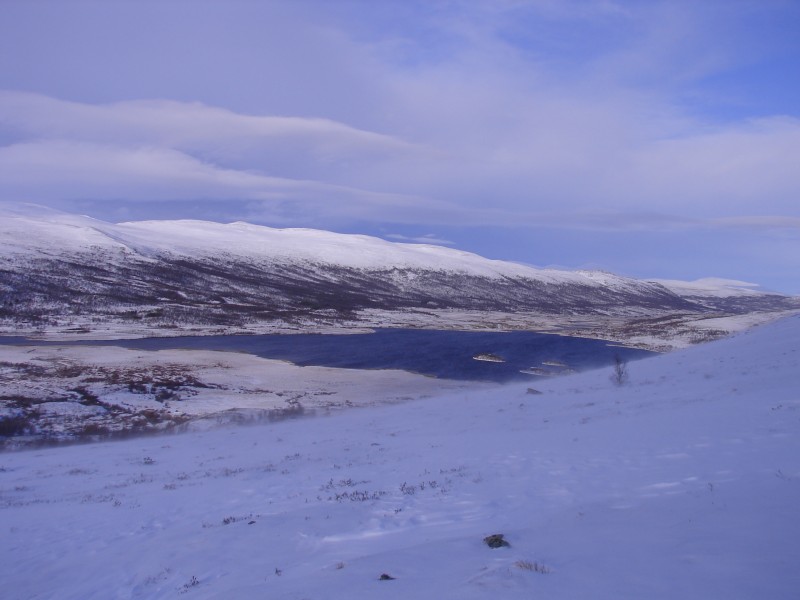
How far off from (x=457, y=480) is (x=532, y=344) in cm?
4883

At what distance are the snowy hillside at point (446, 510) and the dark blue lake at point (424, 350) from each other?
23.2 m

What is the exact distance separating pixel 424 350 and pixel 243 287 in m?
61.8

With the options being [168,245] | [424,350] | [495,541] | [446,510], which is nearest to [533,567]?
→ [495,541]

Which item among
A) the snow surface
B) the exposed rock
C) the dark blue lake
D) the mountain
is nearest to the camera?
the exposed rock

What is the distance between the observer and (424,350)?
54.3 metres

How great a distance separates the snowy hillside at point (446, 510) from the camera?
6.70 meters

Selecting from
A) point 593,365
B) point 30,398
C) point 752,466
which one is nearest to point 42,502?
point 752,466

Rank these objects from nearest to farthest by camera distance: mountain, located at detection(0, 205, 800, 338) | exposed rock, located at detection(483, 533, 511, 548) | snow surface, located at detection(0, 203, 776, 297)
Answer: exposed rock, located at detection(483, 533, 511, 548), mountain, located at detection(0, 205, 800, 338), snow surface, located at detection(0, 203, 776, 297)

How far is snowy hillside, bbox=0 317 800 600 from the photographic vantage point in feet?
22.0

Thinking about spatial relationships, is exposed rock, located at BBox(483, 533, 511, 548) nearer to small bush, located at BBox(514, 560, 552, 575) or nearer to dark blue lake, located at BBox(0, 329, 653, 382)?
small bush, located at BBox(514, 560, 552, 575)

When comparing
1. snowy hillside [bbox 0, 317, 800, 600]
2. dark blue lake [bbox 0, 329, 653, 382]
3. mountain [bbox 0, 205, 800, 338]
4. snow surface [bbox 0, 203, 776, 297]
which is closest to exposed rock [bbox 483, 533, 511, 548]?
snowy hillside [bbox 0, 317, 800, 600]

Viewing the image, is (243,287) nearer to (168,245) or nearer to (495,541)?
(168,245)

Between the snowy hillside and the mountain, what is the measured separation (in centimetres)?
4536

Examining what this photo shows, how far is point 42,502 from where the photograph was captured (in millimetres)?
14102
